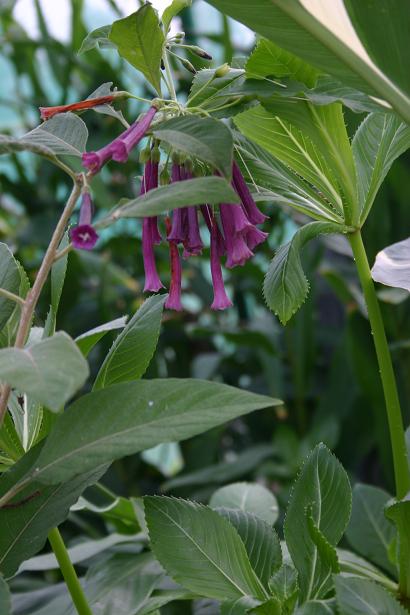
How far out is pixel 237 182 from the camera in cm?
47

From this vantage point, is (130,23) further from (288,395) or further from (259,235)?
(288,395)

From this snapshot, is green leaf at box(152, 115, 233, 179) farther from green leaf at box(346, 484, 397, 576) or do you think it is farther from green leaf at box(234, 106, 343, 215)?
green leaf at box(346, 484, 397, 576)

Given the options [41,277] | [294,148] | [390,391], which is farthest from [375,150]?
[41,277]

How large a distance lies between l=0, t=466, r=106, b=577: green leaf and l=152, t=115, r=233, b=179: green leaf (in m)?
0.17

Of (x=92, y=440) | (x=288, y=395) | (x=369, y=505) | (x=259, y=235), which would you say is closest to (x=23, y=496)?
(x=92, y=440)

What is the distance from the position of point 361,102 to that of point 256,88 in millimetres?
53

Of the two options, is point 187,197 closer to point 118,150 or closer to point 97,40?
point 118,150

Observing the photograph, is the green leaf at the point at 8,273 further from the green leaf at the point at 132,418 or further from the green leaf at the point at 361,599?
the green leaf at the point at 361,599

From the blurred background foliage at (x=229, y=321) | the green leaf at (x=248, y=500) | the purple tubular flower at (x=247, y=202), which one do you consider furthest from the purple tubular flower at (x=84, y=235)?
the blurred background foliage at (x=229, y=321)

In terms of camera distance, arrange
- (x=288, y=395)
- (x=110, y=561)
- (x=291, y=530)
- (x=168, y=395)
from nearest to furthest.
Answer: (x=168, y=395) → (x=291, y=530) → (x=110, y=561) → (x=288, y=395)

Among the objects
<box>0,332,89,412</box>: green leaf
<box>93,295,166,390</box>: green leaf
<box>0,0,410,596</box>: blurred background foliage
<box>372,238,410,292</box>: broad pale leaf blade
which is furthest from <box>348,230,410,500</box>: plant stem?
<box>0,0,410,596</box>: blurred background foliage

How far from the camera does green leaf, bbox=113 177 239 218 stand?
1.15 ft

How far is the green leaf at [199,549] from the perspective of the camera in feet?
1.50

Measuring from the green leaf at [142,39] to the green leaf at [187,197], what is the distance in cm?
10
